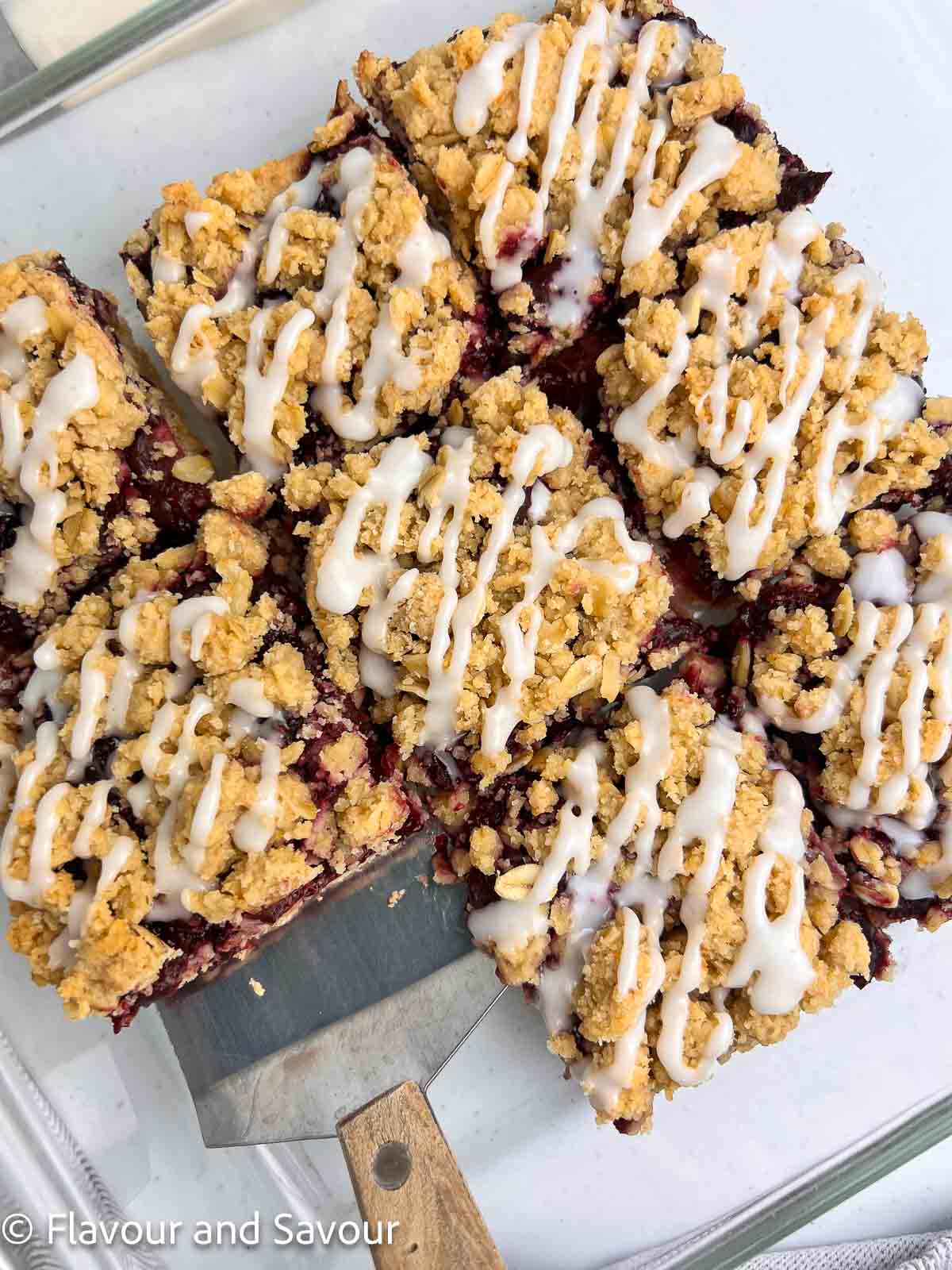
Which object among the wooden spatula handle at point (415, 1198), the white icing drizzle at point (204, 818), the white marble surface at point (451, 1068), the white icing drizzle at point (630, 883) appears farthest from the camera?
the white marble surface at point (451, 1068)

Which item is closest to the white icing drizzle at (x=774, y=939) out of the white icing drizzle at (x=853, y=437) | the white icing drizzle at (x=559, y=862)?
the white icing drizzle at (x=559, y=862)

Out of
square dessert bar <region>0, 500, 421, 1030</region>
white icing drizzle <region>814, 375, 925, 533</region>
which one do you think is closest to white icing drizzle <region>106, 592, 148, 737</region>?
square dessert bar <region>0, 500, 421, 1030</region>

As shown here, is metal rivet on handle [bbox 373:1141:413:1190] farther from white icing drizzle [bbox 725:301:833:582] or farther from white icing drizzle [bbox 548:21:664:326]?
white icing drizzle [bbox 548:21:664:326]

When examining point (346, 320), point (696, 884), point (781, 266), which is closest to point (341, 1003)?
point (696, 884)

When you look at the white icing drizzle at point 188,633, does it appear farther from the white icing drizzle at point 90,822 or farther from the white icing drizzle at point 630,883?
the white icing drizzle at point 630,883

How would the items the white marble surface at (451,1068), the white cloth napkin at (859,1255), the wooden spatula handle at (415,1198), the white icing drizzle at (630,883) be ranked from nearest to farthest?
the white icing drizzle at (630,883), the wooden spatula handle at (415,1198), the white marble surface at (451,1068), the white cloth napkin at (859,1255)

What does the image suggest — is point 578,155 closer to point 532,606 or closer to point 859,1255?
point 532,606

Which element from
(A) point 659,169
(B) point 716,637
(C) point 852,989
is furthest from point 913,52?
(C) point 852,989
